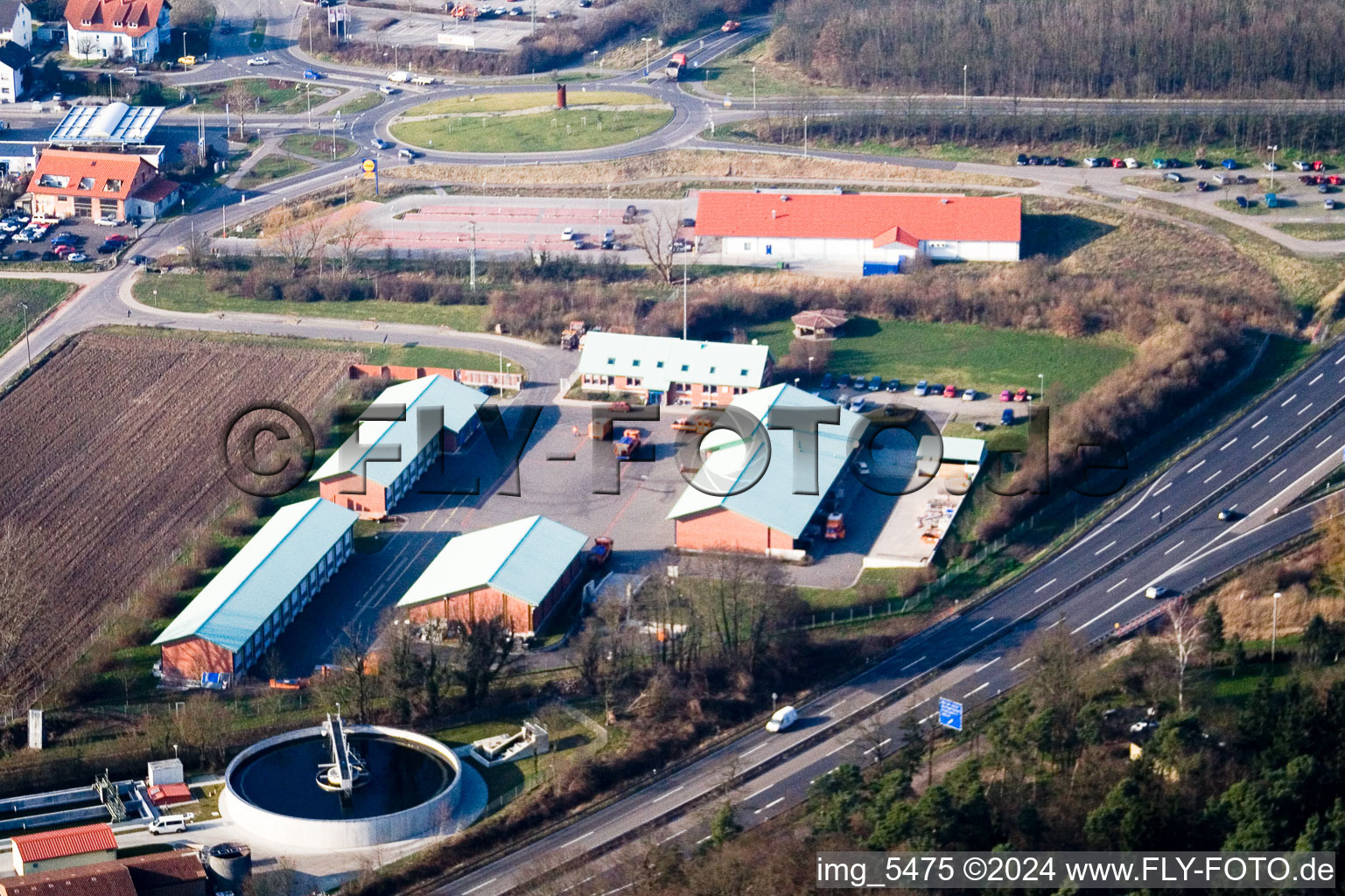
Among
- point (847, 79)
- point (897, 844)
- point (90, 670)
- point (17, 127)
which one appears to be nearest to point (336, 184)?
point (17, 127)

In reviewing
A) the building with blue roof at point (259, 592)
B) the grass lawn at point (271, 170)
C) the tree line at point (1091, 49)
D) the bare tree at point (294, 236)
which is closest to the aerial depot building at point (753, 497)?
the building with blue roof at point (259, 592)

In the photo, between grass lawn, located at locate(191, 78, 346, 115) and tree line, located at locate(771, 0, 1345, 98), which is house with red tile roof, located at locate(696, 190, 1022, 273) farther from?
grass lawn, located at locate(191, 78, 346, 115)

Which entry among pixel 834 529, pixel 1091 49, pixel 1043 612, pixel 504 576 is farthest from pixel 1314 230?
pixel 504 576

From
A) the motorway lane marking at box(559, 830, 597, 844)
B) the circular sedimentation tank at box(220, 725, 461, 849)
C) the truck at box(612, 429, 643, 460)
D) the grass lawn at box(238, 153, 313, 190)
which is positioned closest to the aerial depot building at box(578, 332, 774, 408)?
the truck at box(612, 429, 643, 460)

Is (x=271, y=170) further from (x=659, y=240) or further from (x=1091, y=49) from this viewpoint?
(x=1091, y=49)

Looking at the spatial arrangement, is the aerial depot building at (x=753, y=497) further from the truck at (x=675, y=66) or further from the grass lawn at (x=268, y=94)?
the grass lawn at (x=268, y=94)
